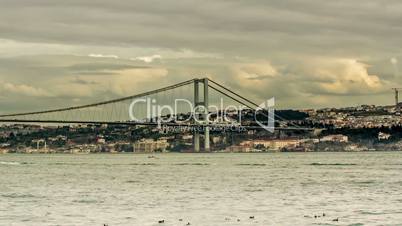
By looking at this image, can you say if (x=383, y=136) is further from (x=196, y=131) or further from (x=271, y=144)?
(x=196, y=131)

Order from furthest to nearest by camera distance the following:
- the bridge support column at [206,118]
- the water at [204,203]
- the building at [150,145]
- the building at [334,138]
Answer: the building at [150,145], the building at [334,138], the bridge support column at [206,118], the water at [204,203]

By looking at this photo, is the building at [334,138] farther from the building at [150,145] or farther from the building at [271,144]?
the building at [150,145]

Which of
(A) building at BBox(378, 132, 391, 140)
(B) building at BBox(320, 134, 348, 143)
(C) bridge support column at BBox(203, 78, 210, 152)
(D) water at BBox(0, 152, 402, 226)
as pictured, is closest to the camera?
(D) water at BBox(0, 152, 402, 226)

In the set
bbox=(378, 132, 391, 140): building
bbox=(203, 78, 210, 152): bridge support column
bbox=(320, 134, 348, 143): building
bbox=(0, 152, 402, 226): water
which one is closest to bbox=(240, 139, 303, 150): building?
bbox=(320, 134, 348, 143): building

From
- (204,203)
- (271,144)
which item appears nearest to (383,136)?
(271,144)

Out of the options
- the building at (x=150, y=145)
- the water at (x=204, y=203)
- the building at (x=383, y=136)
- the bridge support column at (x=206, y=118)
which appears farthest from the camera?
the building at (x=150, y=145)

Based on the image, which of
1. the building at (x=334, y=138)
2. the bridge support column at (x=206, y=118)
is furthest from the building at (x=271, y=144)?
the bridge support column at (x=206, y=118)

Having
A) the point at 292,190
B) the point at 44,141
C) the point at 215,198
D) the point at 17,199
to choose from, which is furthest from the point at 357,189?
the point at 44,141

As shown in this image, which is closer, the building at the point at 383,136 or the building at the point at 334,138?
the building at the point at 334,138

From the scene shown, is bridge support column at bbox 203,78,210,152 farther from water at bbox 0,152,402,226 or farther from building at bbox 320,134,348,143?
water at bbox 0,152,402,226
